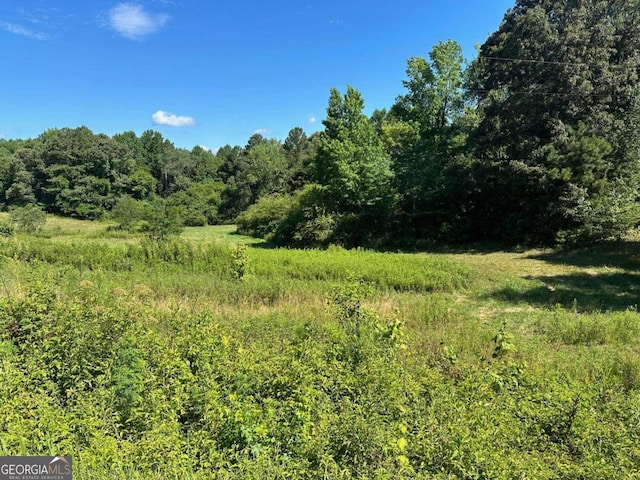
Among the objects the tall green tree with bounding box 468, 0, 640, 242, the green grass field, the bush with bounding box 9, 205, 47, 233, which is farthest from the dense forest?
the green grass field

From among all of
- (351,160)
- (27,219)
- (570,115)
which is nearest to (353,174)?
(351,160)

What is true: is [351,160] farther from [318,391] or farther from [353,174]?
[318,391]

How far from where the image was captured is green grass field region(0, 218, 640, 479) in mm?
2756

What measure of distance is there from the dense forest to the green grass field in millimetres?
9726

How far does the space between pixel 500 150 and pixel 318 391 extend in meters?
16.7

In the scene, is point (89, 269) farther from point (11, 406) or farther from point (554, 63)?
point (554, 63)

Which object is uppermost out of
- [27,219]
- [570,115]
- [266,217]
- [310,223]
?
[570,115]

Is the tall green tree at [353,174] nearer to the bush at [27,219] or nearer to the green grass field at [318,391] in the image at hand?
the green grass field at [318,391]

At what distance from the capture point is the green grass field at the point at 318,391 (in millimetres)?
2756

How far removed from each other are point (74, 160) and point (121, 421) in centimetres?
5136

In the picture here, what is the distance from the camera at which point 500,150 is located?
17.2m

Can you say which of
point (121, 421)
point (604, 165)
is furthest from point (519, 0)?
point (121, 421)

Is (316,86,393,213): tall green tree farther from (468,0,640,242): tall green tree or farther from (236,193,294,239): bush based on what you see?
(236,193,294,239): bush

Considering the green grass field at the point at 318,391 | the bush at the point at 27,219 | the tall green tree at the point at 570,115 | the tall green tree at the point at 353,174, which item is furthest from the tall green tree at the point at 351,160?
the bush at the point at 27,219
